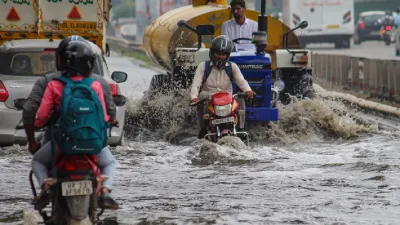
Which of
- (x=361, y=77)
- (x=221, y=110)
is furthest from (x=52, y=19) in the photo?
(x=361, y=77)

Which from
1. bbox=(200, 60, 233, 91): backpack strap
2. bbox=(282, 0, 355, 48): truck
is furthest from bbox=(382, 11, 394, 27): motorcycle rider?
bbox=(200, 60, 233, 91): backpack strap

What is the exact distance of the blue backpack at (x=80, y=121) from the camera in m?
7.82

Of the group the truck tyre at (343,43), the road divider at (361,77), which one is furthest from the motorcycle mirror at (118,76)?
the truck tyre at (343,43)

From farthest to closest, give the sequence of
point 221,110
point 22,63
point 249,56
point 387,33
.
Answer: point 387,33
point 249,56
point 22,63
point 221,110

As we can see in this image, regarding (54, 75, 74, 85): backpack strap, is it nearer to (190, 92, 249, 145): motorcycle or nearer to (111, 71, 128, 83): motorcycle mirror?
(111, 71, 128, 83): motorcycle mirror

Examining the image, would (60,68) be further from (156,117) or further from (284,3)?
(284,3)

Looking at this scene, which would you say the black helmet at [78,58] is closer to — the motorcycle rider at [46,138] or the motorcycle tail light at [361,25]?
the motorcycle rider at [46,138]

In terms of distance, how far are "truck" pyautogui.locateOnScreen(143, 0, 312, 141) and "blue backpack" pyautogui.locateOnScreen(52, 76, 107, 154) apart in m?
8.60

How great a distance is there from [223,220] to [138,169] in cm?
395

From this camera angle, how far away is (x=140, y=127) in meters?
19.0

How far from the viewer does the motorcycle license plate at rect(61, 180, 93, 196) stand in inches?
309

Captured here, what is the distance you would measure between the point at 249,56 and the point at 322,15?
1605 inches

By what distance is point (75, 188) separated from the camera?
25.8 ft

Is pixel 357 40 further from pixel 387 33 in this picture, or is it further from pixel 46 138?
pixel 46 138
